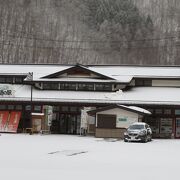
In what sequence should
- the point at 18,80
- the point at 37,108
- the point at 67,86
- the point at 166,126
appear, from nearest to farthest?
the point at 166,126 → the point at 37,108 → the point at 67,86 → the point at 18,80

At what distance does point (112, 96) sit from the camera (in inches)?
1599

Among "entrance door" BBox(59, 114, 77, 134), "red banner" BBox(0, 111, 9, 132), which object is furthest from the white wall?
"red banner" BBox(0, 111, 9, 132)

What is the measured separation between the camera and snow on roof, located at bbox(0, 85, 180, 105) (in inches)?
1554

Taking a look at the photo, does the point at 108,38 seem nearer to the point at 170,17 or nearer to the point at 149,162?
the point at 170,17

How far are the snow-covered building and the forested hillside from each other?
59.4 m

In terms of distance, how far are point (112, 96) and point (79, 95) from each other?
310cm

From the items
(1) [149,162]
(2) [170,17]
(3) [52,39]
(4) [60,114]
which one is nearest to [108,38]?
(3) [52,39]

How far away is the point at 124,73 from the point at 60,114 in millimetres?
8394

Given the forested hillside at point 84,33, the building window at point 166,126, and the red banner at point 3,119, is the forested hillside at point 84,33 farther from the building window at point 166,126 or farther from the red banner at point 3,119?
the building window at point 166,126

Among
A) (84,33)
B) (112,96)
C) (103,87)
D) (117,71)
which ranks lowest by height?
(112,96)

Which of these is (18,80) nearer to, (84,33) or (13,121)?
(13,121)

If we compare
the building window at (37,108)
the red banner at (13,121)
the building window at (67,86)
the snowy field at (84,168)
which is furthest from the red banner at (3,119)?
the snowy field at (84,168)

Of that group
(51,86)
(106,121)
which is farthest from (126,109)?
(51,86)

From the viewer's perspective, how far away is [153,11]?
160m
